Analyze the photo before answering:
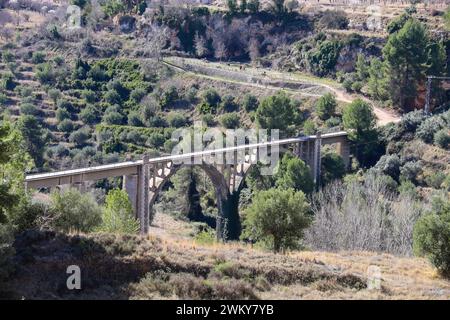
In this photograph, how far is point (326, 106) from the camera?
47188 mm

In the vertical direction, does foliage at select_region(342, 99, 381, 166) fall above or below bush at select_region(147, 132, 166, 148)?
above

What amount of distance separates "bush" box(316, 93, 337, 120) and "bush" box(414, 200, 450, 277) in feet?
82.4

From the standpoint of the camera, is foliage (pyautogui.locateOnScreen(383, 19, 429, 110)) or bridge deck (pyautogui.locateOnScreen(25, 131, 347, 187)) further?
foliage (pyautogui.locateOnScreen(383, 19, 429, 110))

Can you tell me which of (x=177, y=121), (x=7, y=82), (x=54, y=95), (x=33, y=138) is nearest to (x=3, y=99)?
(x=7, y=82)

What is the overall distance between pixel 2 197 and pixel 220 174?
74.1 ft

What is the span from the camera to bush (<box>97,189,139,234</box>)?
24.8 meters

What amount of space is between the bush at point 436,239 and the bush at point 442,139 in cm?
1959

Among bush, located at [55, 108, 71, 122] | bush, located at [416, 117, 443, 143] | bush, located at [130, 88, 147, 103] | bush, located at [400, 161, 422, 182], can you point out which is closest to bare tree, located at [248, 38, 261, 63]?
bush, located at [130, 88, 147, 103]

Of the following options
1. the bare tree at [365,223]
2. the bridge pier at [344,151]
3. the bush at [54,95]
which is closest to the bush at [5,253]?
the bare tree at [365,223]

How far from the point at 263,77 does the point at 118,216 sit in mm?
30934

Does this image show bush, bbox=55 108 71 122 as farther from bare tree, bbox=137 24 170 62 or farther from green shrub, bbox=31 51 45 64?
bare tree, bbox=137 24 170 62

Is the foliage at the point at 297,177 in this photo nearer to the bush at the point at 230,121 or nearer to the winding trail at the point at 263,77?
the winding trail at the point at 263,77

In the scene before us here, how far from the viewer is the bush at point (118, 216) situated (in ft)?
81.3

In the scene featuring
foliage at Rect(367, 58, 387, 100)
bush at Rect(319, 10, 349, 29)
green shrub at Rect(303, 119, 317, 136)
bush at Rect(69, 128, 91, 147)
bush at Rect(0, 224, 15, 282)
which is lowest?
bush at Rect(69, 128, 91, 147)
